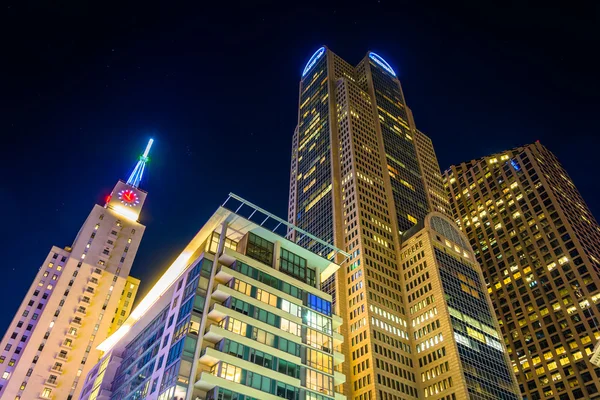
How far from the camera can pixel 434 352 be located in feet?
386

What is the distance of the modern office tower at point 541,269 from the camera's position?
134875 millimetres

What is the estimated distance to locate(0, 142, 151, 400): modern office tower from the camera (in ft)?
359

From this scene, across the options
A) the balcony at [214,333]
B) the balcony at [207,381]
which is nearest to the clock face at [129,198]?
the balcony at [214,333]

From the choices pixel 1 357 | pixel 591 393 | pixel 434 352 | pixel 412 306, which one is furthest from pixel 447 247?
pixel 1 357

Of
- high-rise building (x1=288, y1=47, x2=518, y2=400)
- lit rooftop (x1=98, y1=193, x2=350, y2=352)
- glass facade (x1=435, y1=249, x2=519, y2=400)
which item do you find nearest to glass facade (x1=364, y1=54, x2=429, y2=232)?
high-rise building (x1=288, y1=47, x2=518, y2=400)

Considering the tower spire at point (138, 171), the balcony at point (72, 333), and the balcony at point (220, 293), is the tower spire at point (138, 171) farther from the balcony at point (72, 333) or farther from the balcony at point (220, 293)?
the balcony at point (220, 293)

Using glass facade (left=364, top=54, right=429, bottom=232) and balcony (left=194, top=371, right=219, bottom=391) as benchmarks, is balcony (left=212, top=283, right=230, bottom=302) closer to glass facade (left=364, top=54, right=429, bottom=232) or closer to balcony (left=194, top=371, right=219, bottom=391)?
balcony (left=194, top=371, right=219, bottom=391)

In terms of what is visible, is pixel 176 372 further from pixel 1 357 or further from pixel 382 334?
pixel 1 357

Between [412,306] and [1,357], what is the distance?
10658cm

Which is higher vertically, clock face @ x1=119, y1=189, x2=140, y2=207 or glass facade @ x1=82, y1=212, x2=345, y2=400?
clock face @ x1=119, y1=189, x2=140, y2=207

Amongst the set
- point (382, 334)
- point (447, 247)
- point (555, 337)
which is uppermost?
point (447, 247)

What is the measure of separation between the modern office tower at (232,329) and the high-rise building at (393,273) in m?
46.5

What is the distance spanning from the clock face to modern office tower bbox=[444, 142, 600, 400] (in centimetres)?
12712

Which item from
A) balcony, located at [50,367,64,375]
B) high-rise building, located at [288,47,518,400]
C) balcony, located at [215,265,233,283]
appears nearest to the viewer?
balcony, located at [215,265,233,283]
